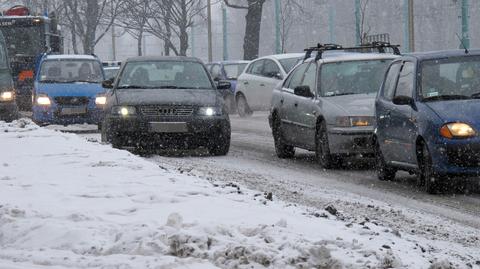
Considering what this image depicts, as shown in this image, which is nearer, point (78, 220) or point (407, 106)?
point (78, 220)

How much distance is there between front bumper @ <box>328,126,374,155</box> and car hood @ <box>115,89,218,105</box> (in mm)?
2989

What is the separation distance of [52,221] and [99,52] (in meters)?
141

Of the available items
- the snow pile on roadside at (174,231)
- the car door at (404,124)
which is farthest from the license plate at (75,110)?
the snow pile on roadside at (174,231)

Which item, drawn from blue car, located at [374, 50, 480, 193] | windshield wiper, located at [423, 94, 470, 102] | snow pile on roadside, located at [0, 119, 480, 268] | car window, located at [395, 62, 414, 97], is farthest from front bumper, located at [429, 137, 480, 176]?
snow pile on roadside, located at [0, 119, 480, 268]

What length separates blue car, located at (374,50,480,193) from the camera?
10.7 m

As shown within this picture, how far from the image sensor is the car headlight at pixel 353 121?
44.7 ft

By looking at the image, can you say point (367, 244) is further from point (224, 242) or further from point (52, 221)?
point (52, 221)

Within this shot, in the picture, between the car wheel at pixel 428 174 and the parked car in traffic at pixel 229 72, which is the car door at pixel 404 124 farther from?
the parked car in traffic at pixel 229 72

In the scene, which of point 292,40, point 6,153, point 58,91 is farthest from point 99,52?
point 6,153

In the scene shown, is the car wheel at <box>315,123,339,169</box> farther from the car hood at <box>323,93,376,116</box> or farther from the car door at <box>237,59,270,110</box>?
the car door at <box>237,59,270,110</box>

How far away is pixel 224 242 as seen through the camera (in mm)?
6012

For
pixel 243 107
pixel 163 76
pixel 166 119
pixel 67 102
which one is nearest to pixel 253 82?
pixel 243 107

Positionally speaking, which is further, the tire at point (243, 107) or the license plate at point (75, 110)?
the tire at point (243, 107)

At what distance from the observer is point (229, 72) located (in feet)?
120
